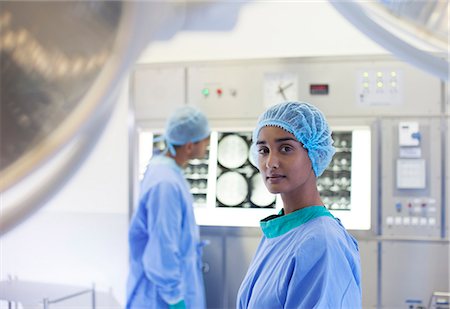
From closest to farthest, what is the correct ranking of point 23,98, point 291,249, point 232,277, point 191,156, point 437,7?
1. point 23,98
2. point 291,249
3. point 437,7
4. point 191,156
5. point 232,277

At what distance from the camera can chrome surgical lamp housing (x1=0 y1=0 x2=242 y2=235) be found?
579mm

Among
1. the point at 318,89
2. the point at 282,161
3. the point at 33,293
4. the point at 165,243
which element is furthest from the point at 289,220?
the point at 318,89

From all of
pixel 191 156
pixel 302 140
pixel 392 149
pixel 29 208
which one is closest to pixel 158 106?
pixel 191 156

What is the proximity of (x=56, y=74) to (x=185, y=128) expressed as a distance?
1629 mm

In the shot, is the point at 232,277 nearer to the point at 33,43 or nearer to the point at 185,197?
the point at 185,197

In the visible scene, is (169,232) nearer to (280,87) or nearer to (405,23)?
(280,87)

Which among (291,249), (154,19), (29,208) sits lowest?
(291,249)

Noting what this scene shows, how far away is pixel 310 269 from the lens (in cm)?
106

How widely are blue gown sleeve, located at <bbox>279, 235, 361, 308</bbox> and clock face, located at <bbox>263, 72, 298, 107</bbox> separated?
4.82ft

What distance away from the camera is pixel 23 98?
1.91 ft

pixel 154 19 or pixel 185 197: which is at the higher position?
pixel 154 19

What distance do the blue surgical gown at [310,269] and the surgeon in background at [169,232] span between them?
32.3 inches

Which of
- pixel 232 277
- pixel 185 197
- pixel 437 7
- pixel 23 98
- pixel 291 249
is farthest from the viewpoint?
pixel 232 277

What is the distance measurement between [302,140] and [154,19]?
2.10ft
